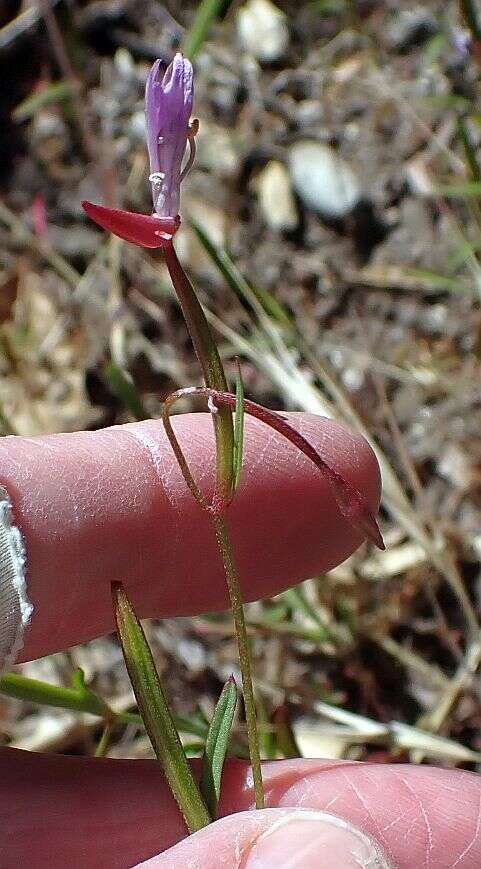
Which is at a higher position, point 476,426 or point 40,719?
point 476,426

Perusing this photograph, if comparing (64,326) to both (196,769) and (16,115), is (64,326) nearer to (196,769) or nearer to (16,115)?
(16,115)

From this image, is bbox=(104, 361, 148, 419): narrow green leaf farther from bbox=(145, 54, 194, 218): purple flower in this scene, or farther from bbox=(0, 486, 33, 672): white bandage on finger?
bbox=(145, 54, 194, 218): purple flower

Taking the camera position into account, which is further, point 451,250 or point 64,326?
point 64,326

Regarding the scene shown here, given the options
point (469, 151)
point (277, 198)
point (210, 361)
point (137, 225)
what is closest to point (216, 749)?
point (210, 361)

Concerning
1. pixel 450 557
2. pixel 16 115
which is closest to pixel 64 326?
pixel 16 115

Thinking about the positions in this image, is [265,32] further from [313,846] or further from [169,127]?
[313,846]
